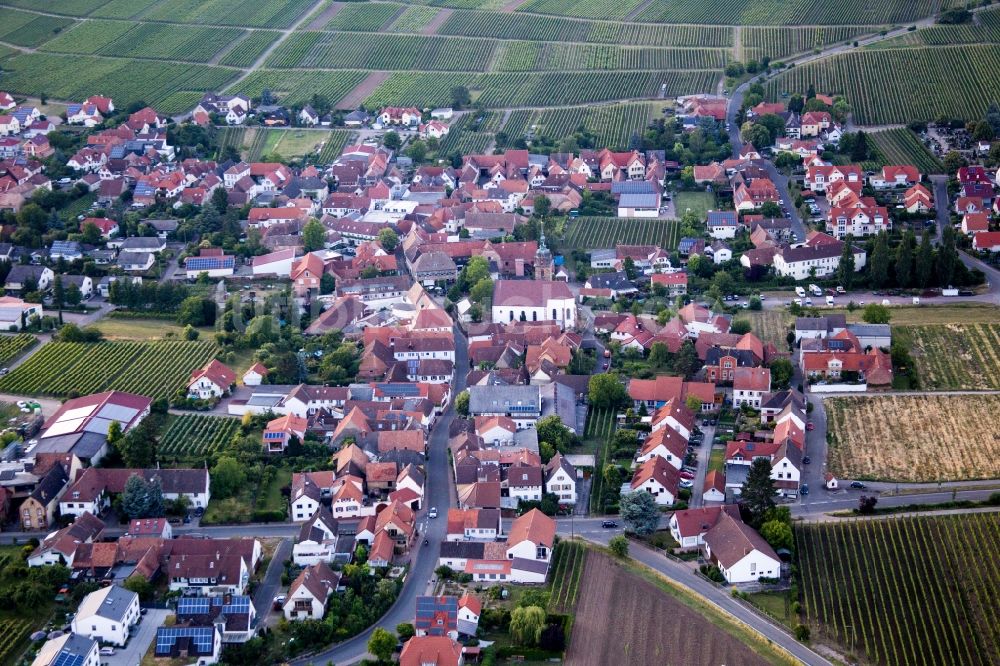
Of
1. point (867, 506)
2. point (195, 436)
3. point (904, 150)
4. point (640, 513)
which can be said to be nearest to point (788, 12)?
point (904, 150)

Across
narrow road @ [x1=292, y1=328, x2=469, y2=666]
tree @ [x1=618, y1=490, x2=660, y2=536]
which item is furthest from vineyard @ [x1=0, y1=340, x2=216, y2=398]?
tree @ [x1=618, y1=490, x2=660, y2=536]

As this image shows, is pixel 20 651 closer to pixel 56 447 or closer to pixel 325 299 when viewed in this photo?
pixel 56 447

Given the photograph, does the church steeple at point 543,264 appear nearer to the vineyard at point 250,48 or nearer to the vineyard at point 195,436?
the vineyard at point 195,436

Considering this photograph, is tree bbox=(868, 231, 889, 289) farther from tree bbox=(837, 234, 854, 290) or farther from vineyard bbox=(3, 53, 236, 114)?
vineyard bbox=(3, 53, 236, 114)

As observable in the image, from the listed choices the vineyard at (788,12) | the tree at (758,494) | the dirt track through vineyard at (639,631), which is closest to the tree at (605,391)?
the tree at (758,494)

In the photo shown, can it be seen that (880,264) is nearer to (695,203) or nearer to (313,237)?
(695,203)

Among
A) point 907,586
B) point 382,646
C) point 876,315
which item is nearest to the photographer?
point 382,646
